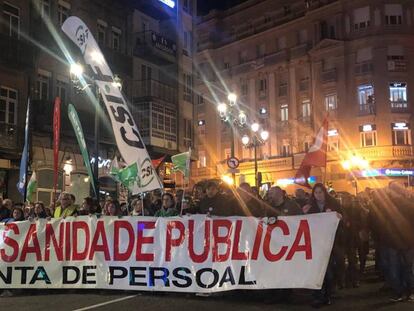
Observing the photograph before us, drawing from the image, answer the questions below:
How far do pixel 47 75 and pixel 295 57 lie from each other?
28.8 meters

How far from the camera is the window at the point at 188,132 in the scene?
119 feet

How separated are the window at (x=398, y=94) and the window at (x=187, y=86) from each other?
17.0 m

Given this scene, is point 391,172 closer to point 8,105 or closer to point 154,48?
point 154,48

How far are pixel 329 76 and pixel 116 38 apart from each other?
874 inches

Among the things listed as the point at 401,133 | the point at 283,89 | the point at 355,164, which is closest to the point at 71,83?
the point at 355,164

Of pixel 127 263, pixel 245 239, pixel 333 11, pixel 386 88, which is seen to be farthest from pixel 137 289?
pixel 333 11

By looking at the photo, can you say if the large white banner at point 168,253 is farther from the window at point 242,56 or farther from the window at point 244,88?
the window at point 242,56

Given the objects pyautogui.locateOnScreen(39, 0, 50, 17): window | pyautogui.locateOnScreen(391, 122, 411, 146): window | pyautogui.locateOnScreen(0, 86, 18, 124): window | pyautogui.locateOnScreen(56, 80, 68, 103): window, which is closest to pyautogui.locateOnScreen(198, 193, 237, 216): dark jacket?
pyautogui.locateOnScreen(0, 86, 18, 124): window

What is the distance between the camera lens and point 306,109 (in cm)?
4931

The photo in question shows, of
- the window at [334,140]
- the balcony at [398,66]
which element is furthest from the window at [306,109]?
the balcony at [398,66]

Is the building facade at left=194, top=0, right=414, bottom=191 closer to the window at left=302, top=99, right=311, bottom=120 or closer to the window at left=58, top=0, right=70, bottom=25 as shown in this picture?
the window at left=302, top=99, right=311, bottom=120

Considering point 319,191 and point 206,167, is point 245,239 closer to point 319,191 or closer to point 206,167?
point 319,191

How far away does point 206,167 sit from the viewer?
2243 inches

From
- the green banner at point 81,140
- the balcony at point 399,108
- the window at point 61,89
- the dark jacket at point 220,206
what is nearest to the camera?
the dark jacket at point 220,206
